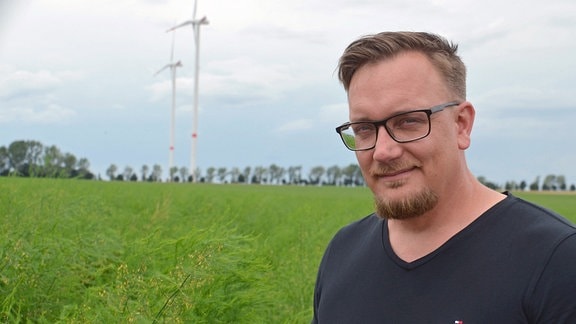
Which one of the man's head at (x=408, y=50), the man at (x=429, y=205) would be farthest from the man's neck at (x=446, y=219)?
the man's head at (x=408, y=50)

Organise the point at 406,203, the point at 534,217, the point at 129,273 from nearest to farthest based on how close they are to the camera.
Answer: the point at 534,217, the point at 406,203, the point at 129,273

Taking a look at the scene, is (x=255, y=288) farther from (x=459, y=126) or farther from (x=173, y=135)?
(x=173, y=135)

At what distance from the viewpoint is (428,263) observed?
2.26 metres

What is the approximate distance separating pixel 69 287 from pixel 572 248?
333cm

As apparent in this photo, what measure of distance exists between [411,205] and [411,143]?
0.20m

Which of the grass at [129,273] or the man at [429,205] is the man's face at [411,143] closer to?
the man at [429,205]

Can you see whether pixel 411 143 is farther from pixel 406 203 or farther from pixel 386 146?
pixel 406 203

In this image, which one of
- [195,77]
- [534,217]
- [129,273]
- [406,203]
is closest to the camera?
[534,217]

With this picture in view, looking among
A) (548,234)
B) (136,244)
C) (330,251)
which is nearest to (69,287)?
(136,244)

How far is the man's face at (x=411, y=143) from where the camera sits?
2264mm

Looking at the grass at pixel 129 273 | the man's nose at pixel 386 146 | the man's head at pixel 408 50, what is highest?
the man's head at pixel 408 50

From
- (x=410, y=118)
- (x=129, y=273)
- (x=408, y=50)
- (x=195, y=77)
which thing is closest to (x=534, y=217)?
(x=410, y=118)

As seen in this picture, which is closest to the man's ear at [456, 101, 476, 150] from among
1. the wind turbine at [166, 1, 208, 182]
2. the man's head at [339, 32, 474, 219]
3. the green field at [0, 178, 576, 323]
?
the man's head at [339, 32, 474, 219]

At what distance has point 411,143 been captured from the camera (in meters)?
2.27
